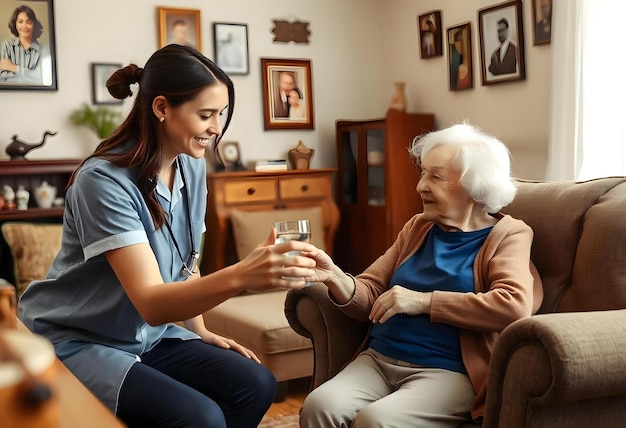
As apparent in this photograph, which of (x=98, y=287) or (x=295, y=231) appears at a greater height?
→ (x=295, y=231)

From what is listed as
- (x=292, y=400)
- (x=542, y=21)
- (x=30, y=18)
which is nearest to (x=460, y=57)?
(x=542, y=21)

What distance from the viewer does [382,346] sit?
6.87ft

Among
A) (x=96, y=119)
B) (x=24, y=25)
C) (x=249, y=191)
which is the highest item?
(x=24, y=25)

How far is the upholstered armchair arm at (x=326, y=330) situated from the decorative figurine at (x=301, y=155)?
9.14 feet

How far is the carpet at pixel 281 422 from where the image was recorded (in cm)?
306

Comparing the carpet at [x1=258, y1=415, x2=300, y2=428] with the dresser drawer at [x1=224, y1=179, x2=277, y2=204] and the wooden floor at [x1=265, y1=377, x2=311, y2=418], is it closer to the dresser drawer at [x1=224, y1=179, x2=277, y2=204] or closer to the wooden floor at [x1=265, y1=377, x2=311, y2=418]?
the wooden floor at [x1=265, y1=377, x2=311, y2=418]

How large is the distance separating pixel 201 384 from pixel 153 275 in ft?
1.14

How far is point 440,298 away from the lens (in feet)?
6.48

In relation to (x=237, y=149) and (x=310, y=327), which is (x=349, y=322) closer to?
(x=310, y=327)

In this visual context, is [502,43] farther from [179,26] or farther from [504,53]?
[179,26]

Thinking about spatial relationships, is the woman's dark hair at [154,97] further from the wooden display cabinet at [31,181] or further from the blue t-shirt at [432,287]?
the wooden display cabinet at [31,181]

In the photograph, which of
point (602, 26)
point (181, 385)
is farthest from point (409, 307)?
point (602, 26)

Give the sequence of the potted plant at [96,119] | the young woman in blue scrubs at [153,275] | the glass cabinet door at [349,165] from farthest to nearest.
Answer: the glass cabinet door at [349,165]
the potted plant at [96,119]
the young woman in blue scrubs at [153,275]

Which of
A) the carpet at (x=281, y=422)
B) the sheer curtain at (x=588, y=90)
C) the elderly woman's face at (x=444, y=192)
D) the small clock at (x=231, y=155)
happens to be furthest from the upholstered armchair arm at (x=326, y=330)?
the small clock at (x=231, y=155)
